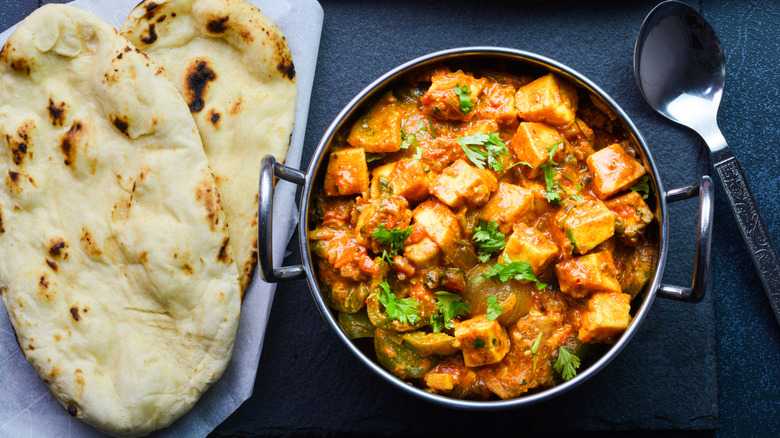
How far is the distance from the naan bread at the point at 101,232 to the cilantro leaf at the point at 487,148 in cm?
115

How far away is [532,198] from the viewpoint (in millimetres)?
2490

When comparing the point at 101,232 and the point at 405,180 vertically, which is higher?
the point at 405,180

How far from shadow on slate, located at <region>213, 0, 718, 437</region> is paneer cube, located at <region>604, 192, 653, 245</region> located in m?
0.59

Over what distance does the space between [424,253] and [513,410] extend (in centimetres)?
109

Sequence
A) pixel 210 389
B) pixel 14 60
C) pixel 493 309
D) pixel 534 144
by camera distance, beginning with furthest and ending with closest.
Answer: pixel 210 389, pixel 14 60, pixel 534 144, pixel 493 309

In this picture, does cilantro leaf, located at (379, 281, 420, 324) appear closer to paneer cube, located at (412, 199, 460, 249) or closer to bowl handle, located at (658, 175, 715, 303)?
paneer cube, located at (412, 199, 460, 249)

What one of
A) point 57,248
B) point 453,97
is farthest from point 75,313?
point 453,97

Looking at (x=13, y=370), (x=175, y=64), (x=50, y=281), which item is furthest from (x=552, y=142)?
(x=13, y=370)


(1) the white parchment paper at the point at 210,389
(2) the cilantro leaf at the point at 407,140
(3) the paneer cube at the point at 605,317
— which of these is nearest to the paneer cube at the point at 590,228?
(3) the paneer cube at the point at 605,317

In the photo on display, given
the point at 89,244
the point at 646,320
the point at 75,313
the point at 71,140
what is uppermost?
the point at 646,320

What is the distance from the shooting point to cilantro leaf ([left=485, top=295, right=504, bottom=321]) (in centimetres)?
236

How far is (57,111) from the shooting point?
8.92ft

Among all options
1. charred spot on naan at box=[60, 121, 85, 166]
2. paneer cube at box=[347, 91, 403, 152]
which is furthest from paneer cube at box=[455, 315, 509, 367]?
charred spot on naan at box=[60, 121, 85, 166]

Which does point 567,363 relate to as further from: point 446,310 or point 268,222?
point 268,222
